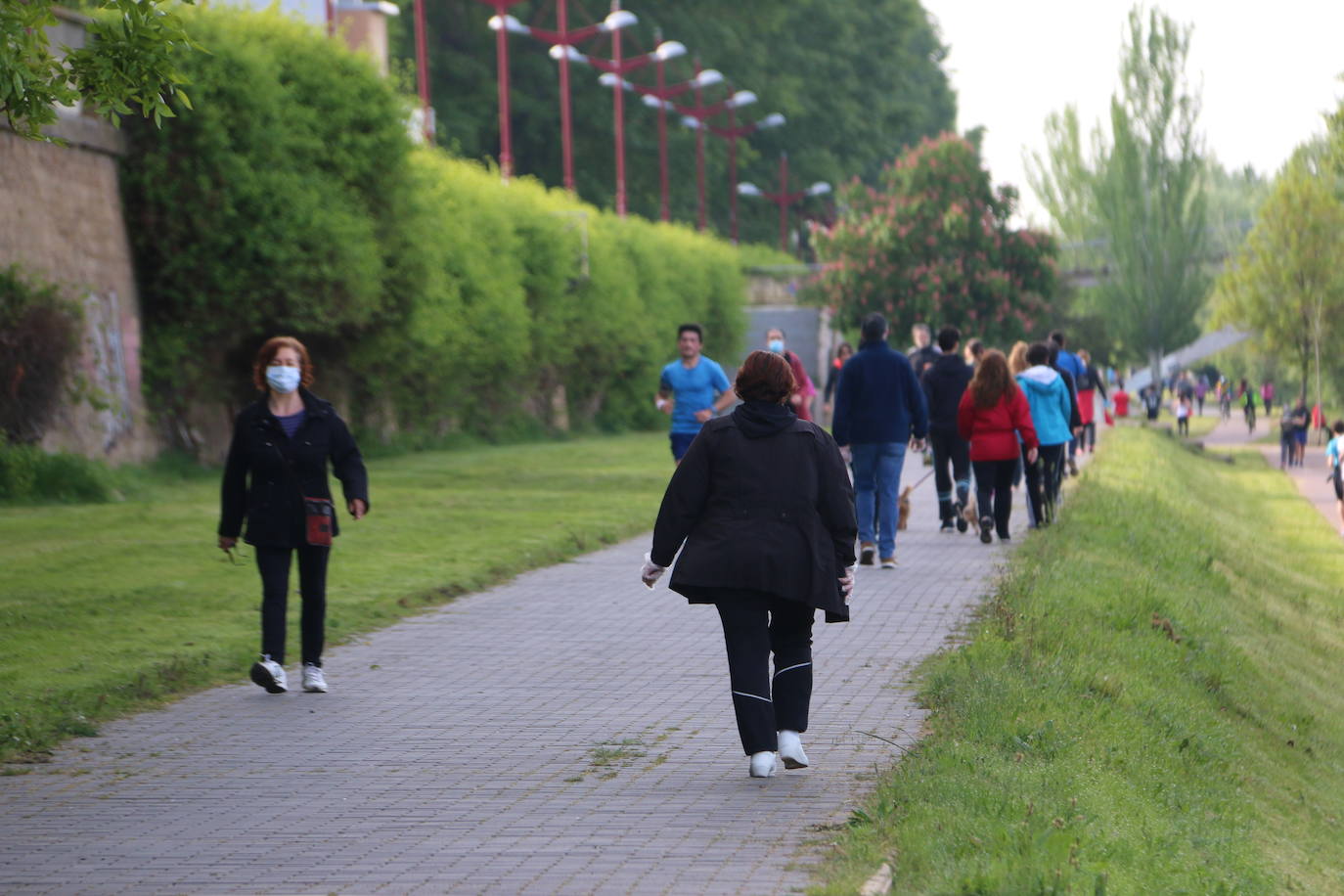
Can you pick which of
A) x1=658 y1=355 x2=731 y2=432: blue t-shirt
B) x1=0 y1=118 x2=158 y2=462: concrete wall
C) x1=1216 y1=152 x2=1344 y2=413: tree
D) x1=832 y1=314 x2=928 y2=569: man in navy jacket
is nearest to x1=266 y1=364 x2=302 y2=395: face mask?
x1=832 y1=314 x2=928 y2=569: man in navy jacket

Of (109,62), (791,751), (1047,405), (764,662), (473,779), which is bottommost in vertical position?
(473,779)

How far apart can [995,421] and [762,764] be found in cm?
891

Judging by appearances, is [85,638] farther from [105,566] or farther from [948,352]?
[948,352]

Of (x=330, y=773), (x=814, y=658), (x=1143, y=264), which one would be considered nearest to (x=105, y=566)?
(x=814, y=658)

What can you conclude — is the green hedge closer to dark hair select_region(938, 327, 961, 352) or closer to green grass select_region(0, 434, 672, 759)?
green grass select_region(0, 434, 672, 759)

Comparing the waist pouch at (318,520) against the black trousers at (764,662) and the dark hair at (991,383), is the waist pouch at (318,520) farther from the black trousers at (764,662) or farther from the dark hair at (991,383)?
the dark hair at (991,383)

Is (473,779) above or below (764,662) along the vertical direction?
below

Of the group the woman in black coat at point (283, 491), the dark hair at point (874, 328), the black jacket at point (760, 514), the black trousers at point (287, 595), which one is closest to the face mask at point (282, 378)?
the woman in black coat at point (283, 491)

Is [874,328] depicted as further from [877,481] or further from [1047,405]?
[1047,405]

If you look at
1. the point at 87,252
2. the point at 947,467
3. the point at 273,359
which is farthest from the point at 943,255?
the point at 273,359

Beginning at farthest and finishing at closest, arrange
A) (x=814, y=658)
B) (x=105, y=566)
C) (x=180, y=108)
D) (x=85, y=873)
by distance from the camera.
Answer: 1. (x=180, y=108)
2. (x=105, y=566)
3. (x=814, y=658)
4. (x=85, y=873)

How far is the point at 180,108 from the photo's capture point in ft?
73.5

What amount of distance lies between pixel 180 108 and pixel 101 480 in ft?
15.0

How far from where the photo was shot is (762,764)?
7129 millimetres
